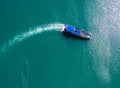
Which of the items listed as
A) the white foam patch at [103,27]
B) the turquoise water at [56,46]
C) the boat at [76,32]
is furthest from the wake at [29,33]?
the white foam patch at [103,27]

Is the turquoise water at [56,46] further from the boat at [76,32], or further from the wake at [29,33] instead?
the boat at [76,32]

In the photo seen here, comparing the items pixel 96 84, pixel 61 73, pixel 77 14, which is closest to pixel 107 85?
pixel 96 84

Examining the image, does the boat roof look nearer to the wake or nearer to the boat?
the boat

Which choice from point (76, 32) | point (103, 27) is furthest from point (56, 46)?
point (103, 27)

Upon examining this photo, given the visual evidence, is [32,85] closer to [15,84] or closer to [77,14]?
[15,84]

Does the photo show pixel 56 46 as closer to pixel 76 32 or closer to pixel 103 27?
pixel 76 32

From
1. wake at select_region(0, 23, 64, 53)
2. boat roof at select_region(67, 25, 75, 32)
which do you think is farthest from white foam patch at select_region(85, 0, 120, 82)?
wake at select_region(0, 23, 64, 53)
